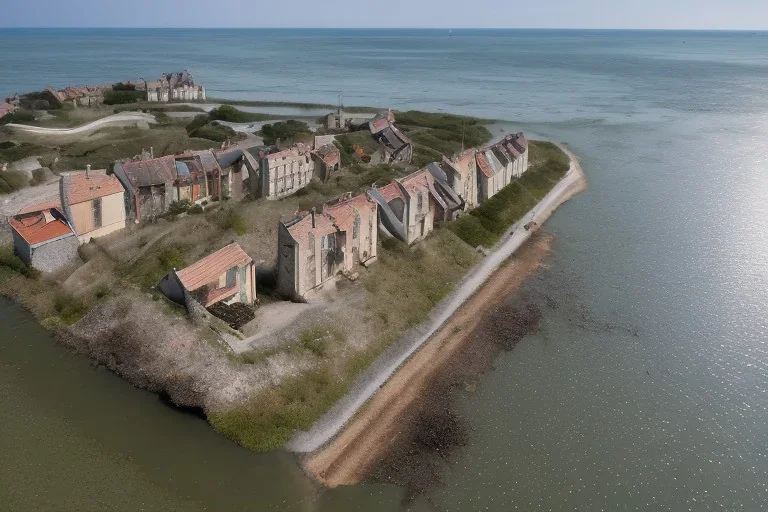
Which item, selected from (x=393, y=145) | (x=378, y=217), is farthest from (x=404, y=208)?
(x=393, y=145)

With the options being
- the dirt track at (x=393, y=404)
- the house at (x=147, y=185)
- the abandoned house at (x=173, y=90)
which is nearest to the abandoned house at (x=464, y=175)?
the dirt track at (x=393, y=404)

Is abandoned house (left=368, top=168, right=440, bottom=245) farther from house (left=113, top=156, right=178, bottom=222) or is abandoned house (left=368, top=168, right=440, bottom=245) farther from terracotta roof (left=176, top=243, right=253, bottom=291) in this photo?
house (left=113, top=156, right=178, bottom=222)

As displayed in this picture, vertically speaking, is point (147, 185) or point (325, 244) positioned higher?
point (147, 185)

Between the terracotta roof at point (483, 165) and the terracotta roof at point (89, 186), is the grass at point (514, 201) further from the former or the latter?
the terracotta roof at point (89, 186)

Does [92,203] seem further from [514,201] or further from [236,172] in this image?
[514,201]

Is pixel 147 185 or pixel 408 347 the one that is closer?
pixel 408 347

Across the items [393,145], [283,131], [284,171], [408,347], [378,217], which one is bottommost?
[408,347]
